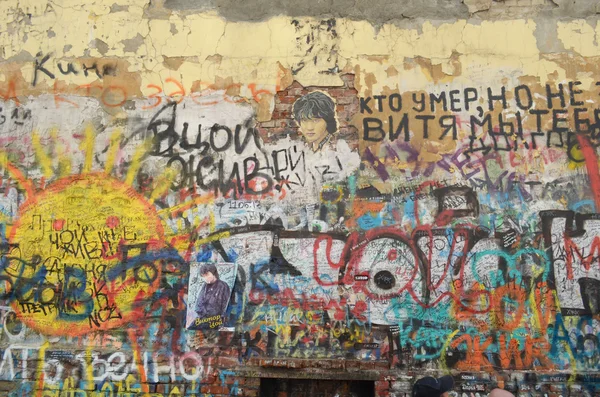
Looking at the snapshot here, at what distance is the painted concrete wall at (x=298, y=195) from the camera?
4324 millimetres

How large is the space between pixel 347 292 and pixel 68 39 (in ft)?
12.2

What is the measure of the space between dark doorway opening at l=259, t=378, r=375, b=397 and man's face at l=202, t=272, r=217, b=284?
0.99 m

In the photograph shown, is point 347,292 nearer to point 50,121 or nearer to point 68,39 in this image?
point 50,121

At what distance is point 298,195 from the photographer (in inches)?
180

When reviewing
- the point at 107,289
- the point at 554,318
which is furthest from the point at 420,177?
the point at 107,289

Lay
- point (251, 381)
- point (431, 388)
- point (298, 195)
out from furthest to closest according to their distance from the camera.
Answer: point (298, 195), point (251, 381), point (431, 388)

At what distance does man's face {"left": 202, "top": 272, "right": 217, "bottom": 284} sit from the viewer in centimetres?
448

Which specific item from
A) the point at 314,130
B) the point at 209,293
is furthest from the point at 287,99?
Answer: the point at 209,293

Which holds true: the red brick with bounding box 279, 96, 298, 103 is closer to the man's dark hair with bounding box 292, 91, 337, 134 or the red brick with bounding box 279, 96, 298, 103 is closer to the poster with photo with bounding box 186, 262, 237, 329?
the man's dark hair with bounding box 292, 91, 337, 134

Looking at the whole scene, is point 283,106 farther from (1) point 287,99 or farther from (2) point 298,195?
(2) point 298,195

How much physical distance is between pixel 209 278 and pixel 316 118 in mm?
1826

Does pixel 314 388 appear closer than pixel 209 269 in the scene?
Yes

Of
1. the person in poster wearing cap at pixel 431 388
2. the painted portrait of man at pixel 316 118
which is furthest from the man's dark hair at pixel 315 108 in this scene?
the person in poster wearing cap at pixel 431 388

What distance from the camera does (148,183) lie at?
4.66 meters
